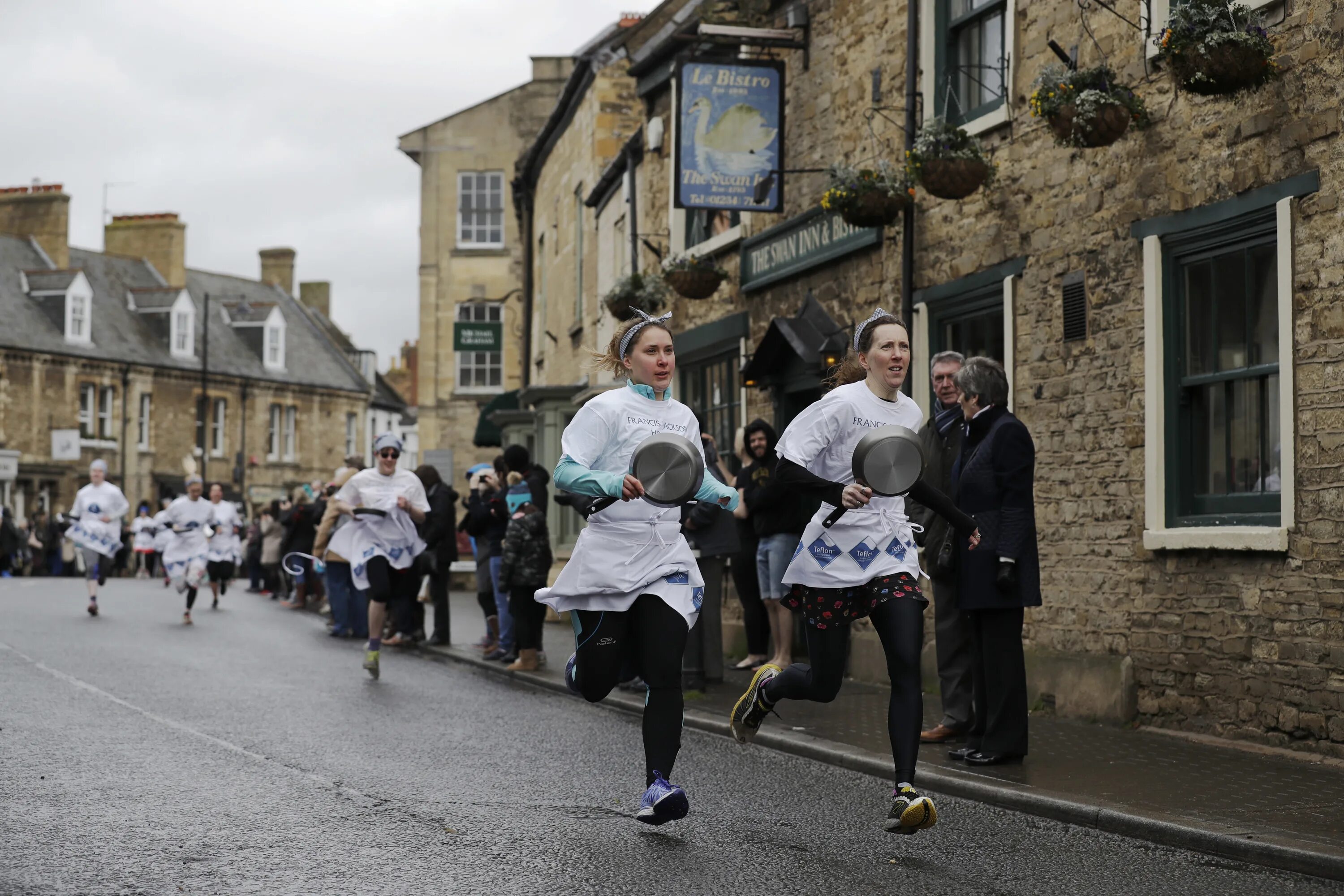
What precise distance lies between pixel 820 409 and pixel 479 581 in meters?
9.72

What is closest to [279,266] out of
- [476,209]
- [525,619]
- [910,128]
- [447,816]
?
[476,209]

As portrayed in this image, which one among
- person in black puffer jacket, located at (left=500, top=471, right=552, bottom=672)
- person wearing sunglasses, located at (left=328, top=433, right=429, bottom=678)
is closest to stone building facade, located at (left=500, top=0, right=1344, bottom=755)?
person in black puffer jacket, located at (left=500, top=471, right=552, bottom=672)

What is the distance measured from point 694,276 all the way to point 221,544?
30.3ft

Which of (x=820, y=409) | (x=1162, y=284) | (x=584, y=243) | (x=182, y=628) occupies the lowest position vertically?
(x=182, y=628)

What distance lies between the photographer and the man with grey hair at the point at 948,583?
9.15 meters

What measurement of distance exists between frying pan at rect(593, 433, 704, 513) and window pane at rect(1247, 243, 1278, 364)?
463 centimetres

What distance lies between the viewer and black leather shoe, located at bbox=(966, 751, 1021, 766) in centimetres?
806

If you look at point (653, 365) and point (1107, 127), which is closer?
point (653, 365)

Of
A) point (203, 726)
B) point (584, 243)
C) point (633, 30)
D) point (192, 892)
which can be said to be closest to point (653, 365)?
point (192, 892)

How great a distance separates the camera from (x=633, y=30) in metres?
21.8

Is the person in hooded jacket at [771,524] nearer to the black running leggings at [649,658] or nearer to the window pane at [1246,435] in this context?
the window pane at [1246,435]

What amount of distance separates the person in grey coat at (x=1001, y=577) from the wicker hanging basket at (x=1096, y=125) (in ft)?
7.49

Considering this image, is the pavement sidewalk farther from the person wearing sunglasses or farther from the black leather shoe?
the person wearing sunglasses

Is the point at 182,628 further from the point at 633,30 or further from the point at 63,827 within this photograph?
the point at 63,827
